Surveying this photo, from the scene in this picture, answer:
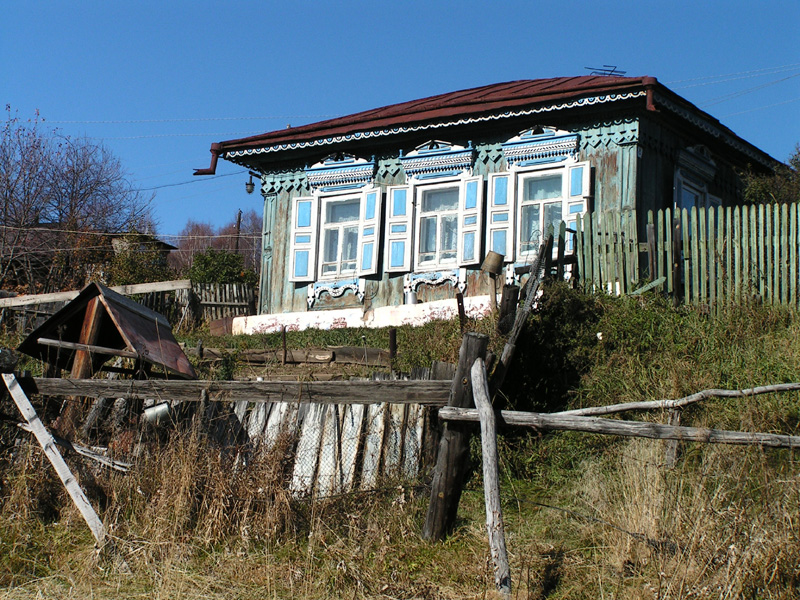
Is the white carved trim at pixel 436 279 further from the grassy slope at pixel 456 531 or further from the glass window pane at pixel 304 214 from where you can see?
the grassy slope at pixel 456 531

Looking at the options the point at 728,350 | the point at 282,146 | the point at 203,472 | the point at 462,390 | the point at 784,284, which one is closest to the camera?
the point at 462,390

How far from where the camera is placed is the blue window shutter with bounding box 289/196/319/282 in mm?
15195

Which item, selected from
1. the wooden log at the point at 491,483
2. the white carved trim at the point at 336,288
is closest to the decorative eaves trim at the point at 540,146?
the white carved trim at the point at 336,288

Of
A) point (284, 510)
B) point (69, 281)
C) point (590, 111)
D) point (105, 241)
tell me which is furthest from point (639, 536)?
point (105, 241)

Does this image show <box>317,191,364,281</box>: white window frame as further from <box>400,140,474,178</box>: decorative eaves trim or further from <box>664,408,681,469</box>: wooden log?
<box>664,408,681,469</box>: wooden log

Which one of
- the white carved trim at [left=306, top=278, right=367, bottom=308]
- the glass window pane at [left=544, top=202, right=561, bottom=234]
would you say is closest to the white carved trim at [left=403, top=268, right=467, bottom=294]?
the white carved trim at [left=306, top=278, right=367, bottom=308]

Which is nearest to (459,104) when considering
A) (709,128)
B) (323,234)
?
(323,234)

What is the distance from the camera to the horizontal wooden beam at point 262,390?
17.7 feet

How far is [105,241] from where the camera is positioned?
90.3ft

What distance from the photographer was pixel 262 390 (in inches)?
228

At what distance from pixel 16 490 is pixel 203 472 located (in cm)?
136

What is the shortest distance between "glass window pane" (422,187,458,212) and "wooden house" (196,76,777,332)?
0.08ft

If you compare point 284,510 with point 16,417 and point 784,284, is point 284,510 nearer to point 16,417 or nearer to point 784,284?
point 16,417

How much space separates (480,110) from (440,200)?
1.76 meters
